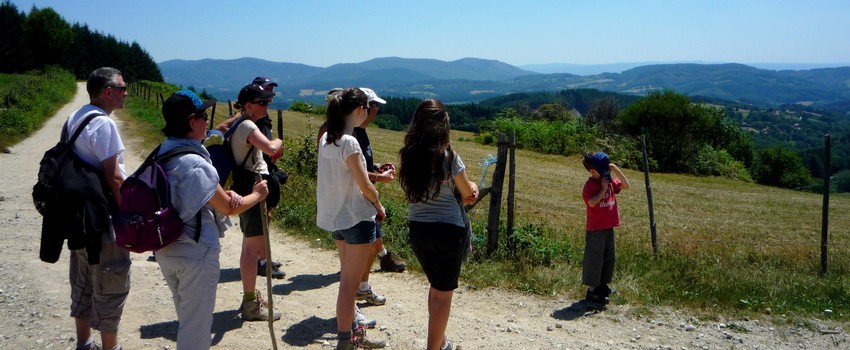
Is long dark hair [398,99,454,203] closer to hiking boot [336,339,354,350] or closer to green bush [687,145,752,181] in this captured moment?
hiking boot [336,339,354,350]

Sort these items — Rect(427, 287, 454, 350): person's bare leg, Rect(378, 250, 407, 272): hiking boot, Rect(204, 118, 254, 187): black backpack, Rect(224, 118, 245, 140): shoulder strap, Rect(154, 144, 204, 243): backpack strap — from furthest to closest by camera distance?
Rect(378, 250, 407, 272): hiking boot → Rect(224, 118, 245, 140): shoulder strap → Rect(204, 118, 254, 187): black backpack → Rect(427, 287, 454, 350): person's bare leg → Rect(154, 144, 204, 243): backpack strap

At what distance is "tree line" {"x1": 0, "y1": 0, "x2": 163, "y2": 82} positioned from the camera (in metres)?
53.4

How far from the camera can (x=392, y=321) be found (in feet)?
16.7

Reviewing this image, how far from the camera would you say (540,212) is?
1474 cm

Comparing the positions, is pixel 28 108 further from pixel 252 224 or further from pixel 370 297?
pixel 370 297

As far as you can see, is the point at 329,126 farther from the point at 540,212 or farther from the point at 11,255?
the point at 540,212

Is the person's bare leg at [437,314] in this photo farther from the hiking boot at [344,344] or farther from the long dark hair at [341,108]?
the long dark hair at [341,108]

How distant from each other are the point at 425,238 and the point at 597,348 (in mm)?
1928

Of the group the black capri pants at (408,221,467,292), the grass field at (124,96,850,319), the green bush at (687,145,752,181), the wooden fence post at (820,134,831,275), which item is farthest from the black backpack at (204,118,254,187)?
the green bush at (687,145,752,181)

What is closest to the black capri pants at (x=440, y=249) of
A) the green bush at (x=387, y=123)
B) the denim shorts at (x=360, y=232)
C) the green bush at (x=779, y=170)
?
the denim shorts at (x=360, y=232)

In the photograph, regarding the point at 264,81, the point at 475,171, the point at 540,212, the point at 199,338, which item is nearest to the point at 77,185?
the point at 199,338

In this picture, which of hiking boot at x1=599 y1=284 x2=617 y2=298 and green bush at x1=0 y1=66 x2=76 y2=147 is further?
green bush at x1=0 y1=66 x2=76 y2=147

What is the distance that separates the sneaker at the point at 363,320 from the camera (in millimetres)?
4559

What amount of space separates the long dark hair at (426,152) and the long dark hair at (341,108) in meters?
0.53
